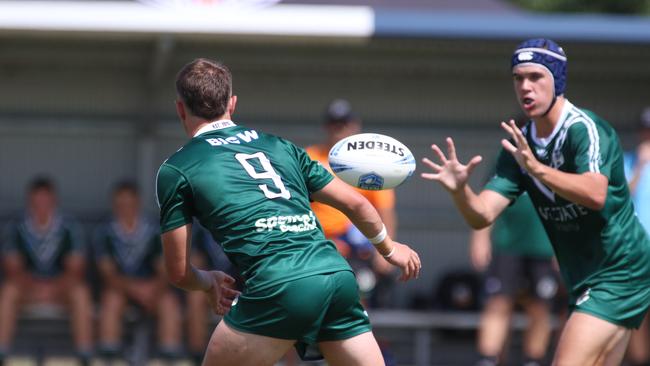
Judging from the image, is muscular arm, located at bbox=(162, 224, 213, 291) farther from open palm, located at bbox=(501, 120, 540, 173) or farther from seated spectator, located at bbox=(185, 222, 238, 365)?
seated spectator, located at bbox=(185, 222, 238, 365)

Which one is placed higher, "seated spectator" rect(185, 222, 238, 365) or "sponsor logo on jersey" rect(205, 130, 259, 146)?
"sponsor logo on jersey" rect(205, 130, 259, 146)

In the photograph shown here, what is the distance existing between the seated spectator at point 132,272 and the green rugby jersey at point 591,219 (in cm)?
453

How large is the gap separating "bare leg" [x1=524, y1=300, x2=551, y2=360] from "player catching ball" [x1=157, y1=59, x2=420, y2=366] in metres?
4.78

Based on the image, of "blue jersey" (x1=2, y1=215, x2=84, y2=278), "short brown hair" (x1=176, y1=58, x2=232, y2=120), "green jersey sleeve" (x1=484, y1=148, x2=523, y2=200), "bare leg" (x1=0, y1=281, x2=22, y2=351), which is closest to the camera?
"short brown hair" (x1=176, y1=58, x2=232, y2=120)

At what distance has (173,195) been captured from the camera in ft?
15.5

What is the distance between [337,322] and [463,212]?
4.50 feet

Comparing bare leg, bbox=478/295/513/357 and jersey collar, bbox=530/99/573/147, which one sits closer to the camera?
jersey collar, bbox=530/99/573/147

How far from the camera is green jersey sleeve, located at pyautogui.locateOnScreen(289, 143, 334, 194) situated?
498 cm

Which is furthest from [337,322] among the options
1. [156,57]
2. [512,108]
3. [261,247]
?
[512,108]

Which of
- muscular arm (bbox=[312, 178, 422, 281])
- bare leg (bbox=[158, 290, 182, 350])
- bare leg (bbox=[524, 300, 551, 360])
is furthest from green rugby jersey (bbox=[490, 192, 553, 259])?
muscular arm (bbox=[312, 178, 422, 281])

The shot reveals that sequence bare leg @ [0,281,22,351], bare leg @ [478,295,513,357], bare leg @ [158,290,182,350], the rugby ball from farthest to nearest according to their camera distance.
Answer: bare leg @ [158,290,182,350]
bare leg @ [0,281,22,351]
bare leg @ [478,295,513,357]
the rugby ball

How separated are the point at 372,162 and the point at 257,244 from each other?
89cm

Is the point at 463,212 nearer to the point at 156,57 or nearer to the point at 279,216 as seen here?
the point at 279,216

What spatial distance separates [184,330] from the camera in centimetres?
1054
